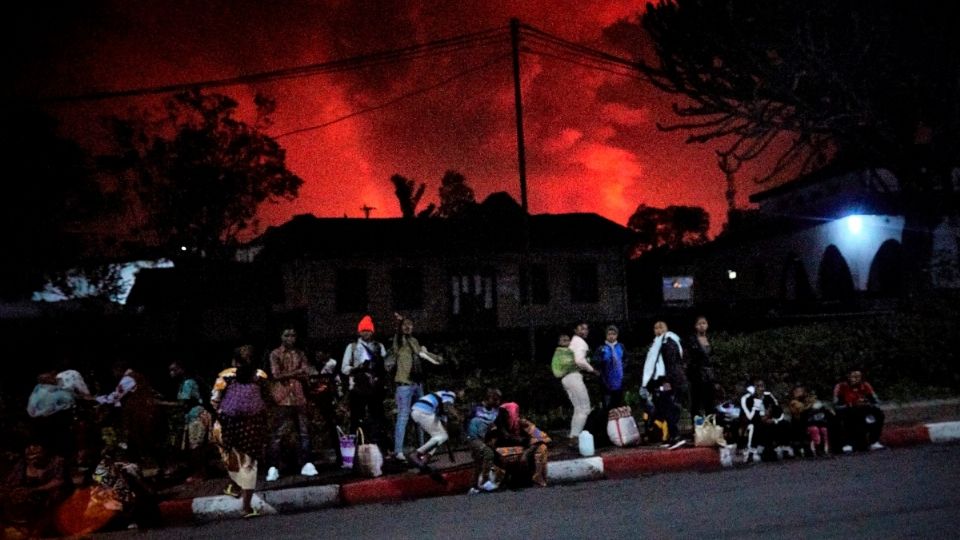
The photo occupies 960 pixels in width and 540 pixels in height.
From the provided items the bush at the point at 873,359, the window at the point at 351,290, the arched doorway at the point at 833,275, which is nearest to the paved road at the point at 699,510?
the bush at the point at 873,359

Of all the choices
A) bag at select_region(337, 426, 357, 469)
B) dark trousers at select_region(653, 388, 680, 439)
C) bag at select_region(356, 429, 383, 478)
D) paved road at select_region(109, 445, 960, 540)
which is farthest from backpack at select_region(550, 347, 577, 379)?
bag at select_region(337, 426, 357, 469)

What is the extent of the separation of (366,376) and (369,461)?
3.79 ft

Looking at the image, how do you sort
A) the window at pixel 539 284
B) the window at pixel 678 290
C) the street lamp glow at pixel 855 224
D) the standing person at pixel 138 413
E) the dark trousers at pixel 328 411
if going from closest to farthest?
1. the standing person at pixel 138 413
2. the dark trousers at pixel 328 411
3. the street lamp glow at pixel 855 224
4. the window at pixel 539 284
5. the window at pixel 678 290

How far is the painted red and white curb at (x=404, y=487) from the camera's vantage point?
8500mm

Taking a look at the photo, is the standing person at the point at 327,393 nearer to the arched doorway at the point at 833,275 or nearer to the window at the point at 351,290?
the window at the point at 351,290

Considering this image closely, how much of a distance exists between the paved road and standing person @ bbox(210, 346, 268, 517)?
51 centimetres

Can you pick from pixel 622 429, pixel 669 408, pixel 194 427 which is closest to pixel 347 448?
pixel 194 427

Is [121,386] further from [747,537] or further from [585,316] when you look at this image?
[585,316]

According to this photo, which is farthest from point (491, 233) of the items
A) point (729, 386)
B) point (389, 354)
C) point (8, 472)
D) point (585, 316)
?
point (8, 472)

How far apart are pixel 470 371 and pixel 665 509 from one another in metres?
10.0

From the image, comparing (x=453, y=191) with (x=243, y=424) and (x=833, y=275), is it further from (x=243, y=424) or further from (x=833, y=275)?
(x=243, y=424)

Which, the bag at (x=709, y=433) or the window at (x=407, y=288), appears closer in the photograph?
the bag at (x=709, y=433)

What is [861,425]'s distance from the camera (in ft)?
32.0

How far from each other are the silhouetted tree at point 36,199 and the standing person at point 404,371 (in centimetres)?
972
